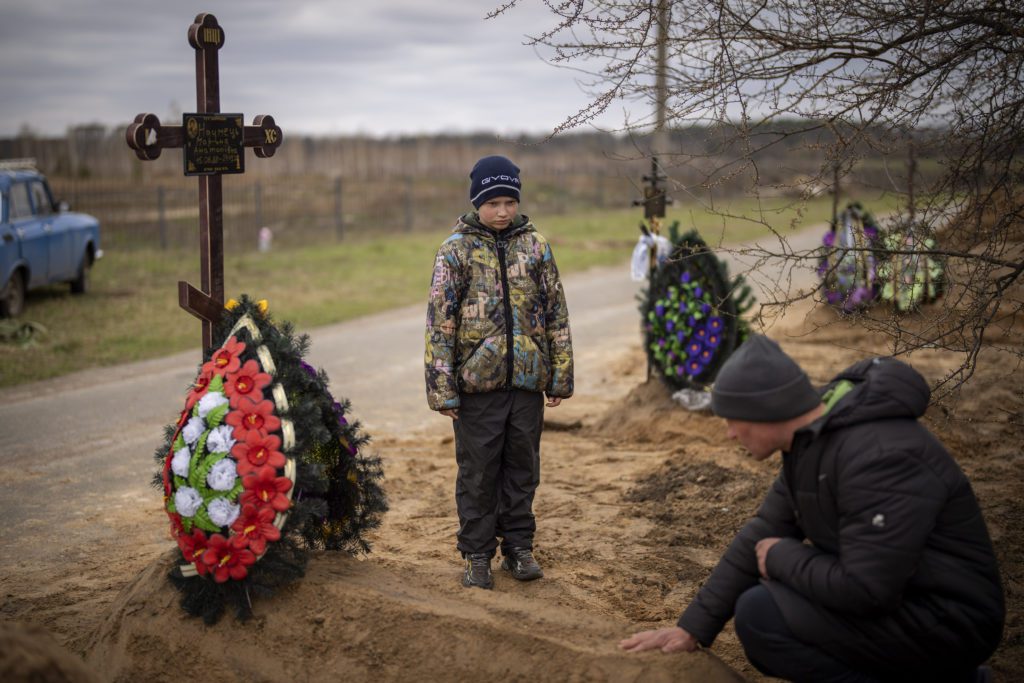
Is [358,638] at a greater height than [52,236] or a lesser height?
lesser

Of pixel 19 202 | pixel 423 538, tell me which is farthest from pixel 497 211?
pixel 19 202

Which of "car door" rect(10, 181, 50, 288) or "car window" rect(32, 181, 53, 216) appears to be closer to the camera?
"car door" rect(10, 181, 50, 288)

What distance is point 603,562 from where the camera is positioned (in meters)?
5.11

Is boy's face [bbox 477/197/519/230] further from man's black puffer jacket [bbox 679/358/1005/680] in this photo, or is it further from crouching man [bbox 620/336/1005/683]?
man's black puffer jacket [bbox 679/358/1005/680]

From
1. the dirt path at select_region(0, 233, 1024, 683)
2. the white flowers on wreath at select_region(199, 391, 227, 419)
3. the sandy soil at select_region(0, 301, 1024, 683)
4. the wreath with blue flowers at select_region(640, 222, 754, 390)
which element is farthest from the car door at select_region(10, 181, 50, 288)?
the white flowers on wreath at select_region(199, 391, 227, 419)

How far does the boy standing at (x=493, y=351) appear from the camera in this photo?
4.37 metres

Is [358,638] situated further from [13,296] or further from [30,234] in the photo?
[30,234]

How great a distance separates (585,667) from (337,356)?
7.93 m

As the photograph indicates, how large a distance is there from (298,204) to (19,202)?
49.7 ft

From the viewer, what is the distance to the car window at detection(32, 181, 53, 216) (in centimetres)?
1473

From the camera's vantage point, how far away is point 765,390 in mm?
2955

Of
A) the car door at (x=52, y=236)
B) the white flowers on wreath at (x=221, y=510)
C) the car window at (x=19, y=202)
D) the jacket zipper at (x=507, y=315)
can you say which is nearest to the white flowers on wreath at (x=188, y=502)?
the white flowers on wreath at (x=221, y=510)

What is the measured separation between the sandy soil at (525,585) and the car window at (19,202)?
8.96m

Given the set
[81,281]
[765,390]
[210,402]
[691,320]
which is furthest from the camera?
[81,281]
